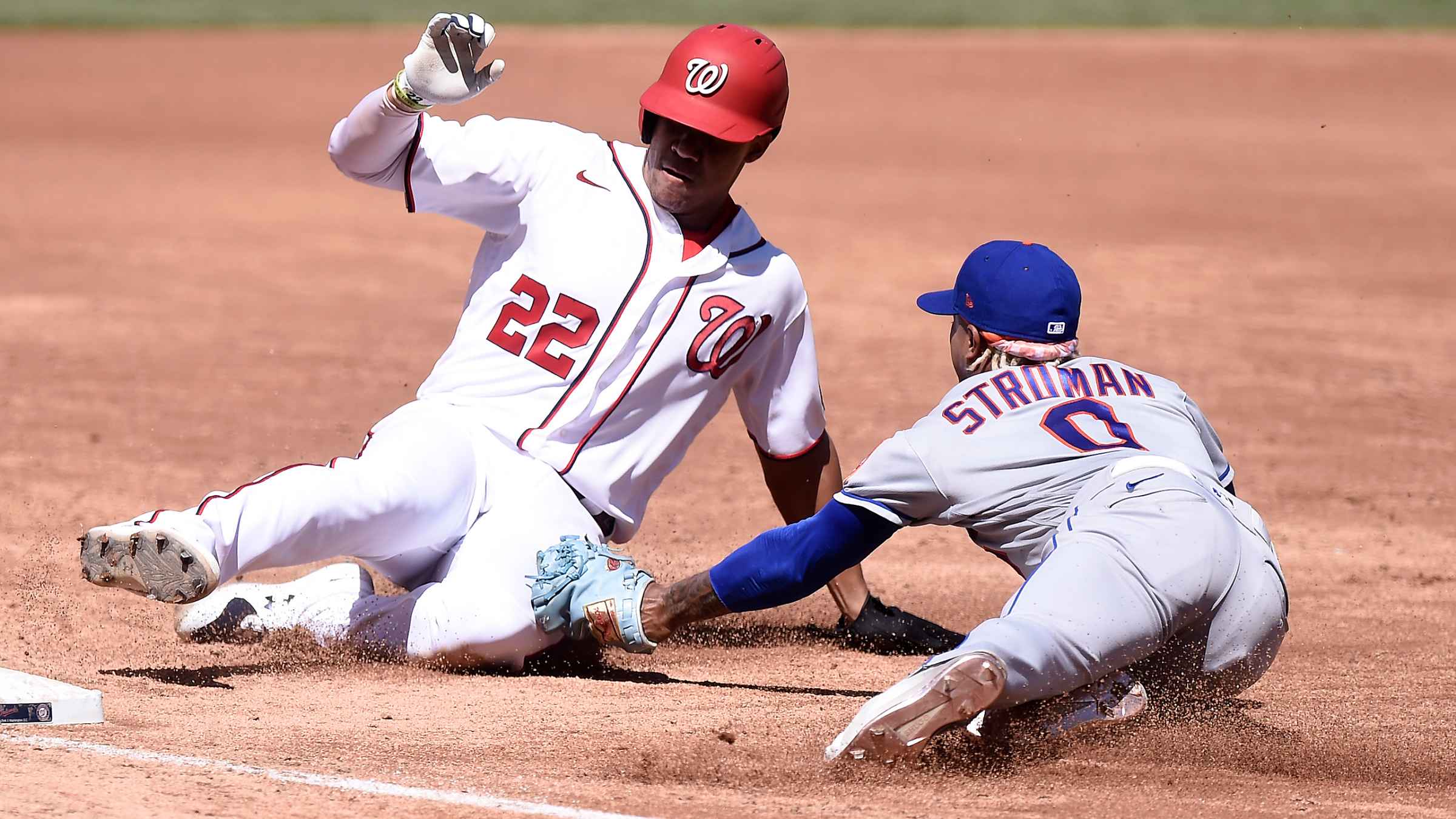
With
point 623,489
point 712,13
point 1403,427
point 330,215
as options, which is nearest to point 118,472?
point 623,489

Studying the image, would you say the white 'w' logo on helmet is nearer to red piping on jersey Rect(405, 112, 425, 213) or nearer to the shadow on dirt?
red piping on jersey Rect(405, 112, 425, 213)

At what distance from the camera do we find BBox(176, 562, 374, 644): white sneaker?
4.66 metres

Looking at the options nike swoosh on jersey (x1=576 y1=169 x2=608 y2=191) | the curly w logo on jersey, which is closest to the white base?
the curly w logo on jersey

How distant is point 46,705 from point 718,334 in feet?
6.29

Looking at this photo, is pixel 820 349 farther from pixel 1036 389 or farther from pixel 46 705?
pixel 46 705

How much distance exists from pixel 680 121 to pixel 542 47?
17.8 meters

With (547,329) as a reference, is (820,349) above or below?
below

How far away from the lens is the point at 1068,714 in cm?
369

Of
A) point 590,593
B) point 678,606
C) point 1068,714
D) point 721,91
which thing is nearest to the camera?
point 1068,714

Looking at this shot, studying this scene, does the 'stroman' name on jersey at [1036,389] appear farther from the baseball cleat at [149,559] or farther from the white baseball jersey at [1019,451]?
the baseball cleat at [149,559]

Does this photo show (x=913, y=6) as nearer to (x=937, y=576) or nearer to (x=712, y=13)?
(x=712, y=13)

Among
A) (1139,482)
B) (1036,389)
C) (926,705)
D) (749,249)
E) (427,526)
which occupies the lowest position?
(926,705)

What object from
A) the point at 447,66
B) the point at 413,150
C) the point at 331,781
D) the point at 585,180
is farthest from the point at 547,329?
the point at 331,781

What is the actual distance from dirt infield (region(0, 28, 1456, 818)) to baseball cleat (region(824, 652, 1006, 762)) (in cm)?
11
